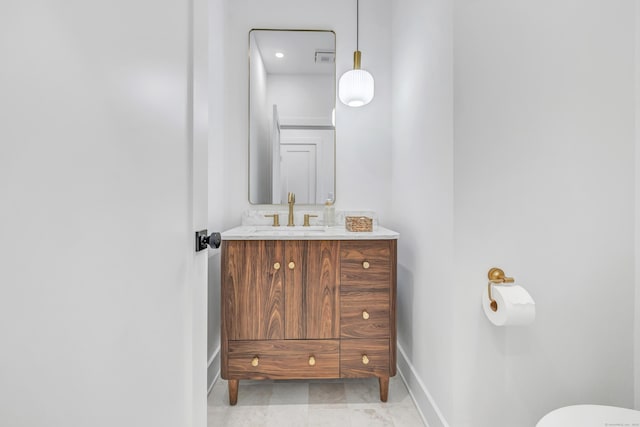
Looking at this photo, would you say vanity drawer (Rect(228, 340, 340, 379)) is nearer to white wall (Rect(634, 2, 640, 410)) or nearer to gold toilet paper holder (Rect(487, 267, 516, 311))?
gold toilet paper holder (Rect(487, 267, 516, 311))

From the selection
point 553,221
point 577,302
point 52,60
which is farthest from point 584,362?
point 52,60

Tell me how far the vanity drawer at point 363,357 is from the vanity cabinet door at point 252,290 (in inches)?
12.9

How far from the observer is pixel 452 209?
1208 mm

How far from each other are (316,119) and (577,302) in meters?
1.65

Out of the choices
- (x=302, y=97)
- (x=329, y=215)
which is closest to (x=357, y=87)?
(x=302, y=97)

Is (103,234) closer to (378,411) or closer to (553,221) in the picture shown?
(553,221)

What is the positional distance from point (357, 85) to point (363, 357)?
1.52 m

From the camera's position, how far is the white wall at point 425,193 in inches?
49.9

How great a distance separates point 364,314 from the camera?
1.56m

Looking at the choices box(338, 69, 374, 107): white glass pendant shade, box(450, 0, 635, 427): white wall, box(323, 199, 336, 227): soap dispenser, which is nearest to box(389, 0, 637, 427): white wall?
box(450, 0, 635, 427): white wall

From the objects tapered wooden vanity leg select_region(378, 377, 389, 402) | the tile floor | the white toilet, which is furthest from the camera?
tapered wooden vanity leg select_region(378, 377, 389, 402)

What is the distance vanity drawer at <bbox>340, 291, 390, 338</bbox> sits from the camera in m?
1.56

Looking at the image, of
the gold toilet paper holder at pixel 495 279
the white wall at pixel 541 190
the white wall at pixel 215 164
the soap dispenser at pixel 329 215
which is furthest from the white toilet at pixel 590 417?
the white wall at pixel 215 164

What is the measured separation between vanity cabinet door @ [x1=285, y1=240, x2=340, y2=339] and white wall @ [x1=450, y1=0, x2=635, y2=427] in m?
0.57
